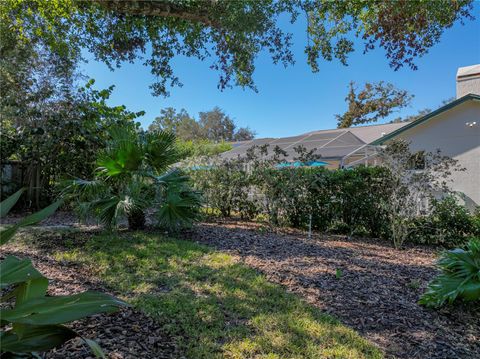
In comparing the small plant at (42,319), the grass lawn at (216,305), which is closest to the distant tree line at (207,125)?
the grass lawn at (216,305)

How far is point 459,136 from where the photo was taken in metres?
10.9

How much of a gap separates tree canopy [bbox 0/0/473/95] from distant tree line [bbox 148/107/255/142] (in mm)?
31878

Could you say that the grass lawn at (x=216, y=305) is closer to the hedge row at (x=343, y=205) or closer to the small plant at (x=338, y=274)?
the small plant at (x=338, y=274)

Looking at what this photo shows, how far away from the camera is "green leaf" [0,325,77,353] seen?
1.34 metres

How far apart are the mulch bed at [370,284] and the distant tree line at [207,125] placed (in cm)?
3378

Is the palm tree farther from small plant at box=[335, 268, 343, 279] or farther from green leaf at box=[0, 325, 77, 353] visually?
green leaf at box=[0, 325, 77, 353]

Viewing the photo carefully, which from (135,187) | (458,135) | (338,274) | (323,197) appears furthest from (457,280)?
(458,135)

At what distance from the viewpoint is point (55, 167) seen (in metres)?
9.36

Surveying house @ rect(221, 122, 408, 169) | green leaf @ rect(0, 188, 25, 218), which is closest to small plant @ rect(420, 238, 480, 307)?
green leaf @ rect(0, 188, 25, 218)

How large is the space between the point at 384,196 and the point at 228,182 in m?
3.63

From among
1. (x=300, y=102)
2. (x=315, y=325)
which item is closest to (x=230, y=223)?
(x=315, y=325)

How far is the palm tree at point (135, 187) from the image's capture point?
213 inches

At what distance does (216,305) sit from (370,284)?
1.90 metres

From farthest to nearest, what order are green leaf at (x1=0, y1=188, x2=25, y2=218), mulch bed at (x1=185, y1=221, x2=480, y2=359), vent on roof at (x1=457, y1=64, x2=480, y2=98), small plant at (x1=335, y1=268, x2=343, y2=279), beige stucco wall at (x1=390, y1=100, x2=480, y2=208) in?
vent on roof at (x1=457, y1=64, x2=480, y2=98), beige stucco wall at (x1=390, y1=100, x2=480, y2=208), small plant at (x1=335, y1=268, x2=343, y2=279), mulch bed at (x1=185, y1=221, x2=480, y2=359), green leaf at (x1=0, y1=188, x2=25, y2=218)
